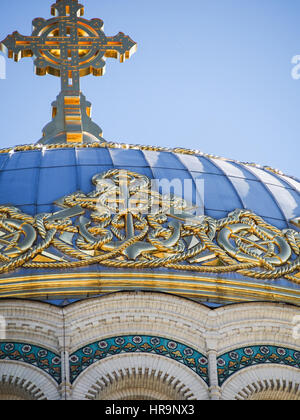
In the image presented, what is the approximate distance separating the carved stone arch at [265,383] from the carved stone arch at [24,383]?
234 cm

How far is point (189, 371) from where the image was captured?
20859 mm

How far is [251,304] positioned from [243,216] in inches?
95.7

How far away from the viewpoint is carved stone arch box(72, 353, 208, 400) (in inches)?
811

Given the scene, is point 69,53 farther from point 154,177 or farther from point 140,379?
point 140,379

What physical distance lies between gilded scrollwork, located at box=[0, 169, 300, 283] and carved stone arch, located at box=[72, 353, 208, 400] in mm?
1911

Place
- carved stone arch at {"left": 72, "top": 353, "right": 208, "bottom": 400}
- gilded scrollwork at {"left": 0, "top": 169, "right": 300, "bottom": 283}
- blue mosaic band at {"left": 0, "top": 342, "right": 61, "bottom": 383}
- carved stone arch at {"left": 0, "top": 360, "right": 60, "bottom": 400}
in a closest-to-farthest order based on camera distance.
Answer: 1. carved stone arch at {"left": 0, "top": 360, "right": 60, "bottom": 400}
2. carved stone arch at {"left": 72, "top": 353, "right": 208, "bottom": 400}
3. blue mosaic band at {"left": 0, "top": 342, "right": 61, "bottom": 383}
4. gilded scrollwork at {"left": 0, "top": 169, "right": 300, "bottom": 283}

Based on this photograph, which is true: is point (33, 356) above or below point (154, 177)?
below

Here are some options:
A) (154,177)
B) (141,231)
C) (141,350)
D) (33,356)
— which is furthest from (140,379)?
(154,177)

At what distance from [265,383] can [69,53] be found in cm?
1032

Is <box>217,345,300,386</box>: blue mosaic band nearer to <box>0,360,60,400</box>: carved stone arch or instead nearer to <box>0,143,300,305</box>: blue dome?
<box>0,143,300,305</box>: blue dome

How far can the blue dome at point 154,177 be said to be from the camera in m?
24.1

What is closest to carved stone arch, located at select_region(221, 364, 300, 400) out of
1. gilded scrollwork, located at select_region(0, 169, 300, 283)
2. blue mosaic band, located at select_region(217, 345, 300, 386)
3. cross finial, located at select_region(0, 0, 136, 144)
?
blue mosaic band, located at select_region(217, 345, 300, 386)

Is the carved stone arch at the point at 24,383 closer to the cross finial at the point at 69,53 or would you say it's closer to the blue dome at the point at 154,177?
the blue dome at the point at 154,177

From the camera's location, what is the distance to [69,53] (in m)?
29.2
